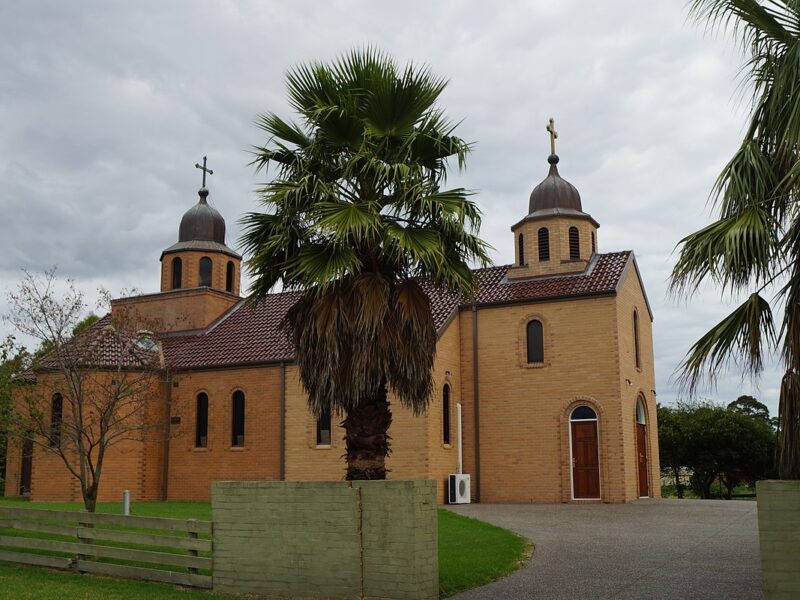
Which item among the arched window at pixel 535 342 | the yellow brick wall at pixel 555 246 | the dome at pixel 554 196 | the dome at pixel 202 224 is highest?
the dome at pixel 202 224

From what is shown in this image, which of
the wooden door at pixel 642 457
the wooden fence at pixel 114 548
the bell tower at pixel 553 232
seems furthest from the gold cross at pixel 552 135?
the wooden fence at pixel 114 548

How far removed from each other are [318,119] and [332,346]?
3.46 metres

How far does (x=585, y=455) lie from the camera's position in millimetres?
25562

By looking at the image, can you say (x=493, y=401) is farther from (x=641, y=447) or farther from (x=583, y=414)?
(x=641, y=447)

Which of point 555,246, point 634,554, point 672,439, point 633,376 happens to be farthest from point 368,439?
point 672,439

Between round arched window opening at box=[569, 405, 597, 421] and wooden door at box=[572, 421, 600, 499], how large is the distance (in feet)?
0.41

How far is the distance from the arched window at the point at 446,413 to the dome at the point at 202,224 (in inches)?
553

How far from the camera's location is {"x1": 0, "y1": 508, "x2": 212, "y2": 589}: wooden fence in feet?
39.4

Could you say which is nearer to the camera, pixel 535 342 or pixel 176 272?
pixel 535 342

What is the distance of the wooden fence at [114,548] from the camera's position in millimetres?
12000

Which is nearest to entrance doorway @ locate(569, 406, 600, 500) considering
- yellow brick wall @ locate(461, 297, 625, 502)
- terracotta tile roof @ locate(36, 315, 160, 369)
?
yellow brick wall @ locate(461, 297, 625, 502)

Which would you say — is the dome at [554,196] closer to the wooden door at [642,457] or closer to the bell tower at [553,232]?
the bell tower at [553,232]

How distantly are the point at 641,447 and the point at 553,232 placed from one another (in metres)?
7.83

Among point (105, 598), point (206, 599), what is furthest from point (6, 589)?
point (206, 599)
